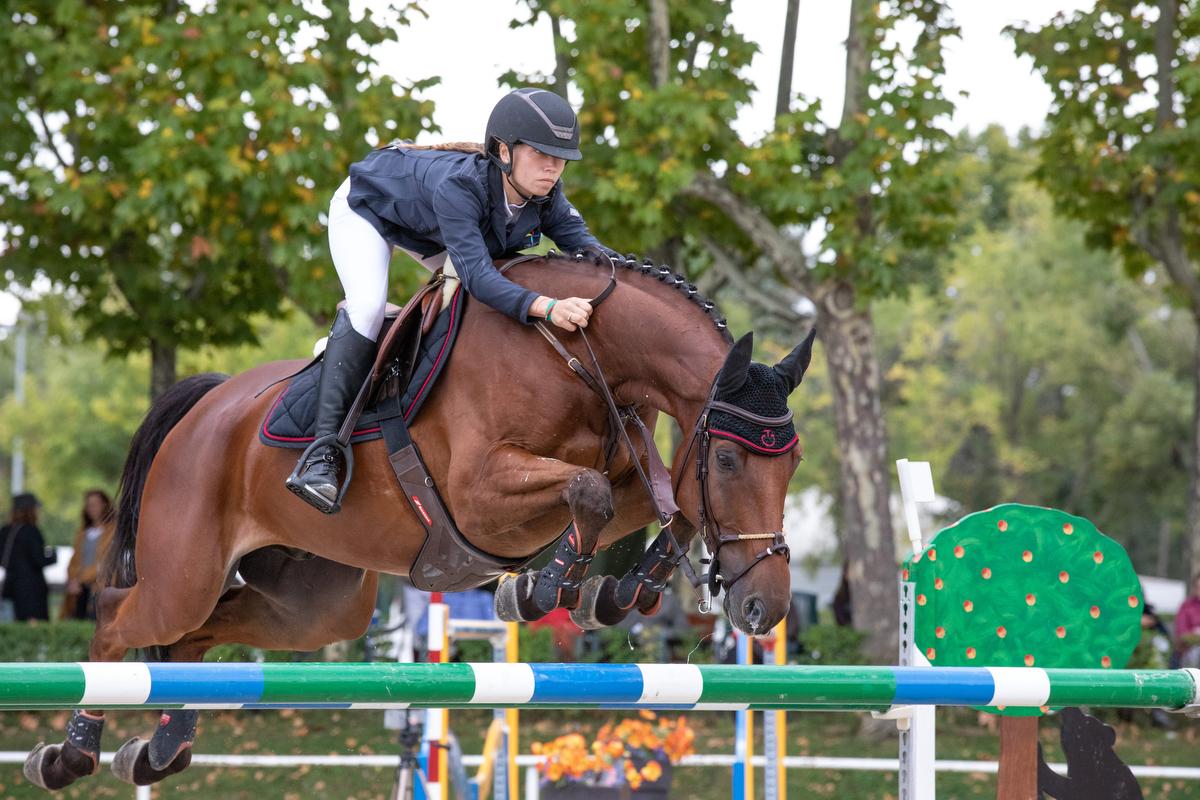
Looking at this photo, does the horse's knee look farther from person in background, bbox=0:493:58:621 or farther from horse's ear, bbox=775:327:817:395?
person in background, bbox=0:493:58:621

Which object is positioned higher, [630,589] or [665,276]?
[665,276]

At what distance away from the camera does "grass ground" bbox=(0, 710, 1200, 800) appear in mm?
8648

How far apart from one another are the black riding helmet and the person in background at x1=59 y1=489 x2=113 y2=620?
743cm

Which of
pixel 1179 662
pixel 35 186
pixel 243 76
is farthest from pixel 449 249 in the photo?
pixel 1179 662

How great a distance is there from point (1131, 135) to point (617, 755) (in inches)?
311

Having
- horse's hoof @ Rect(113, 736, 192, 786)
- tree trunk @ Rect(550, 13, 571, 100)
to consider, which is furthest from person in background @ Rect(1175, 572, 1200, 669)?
horse's hoof @ Rect(113, 736, 192, 786)

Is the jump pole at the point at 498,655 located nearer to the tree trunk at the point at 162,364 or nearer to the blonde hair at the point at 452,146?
the blonde hair at the point at 452,146

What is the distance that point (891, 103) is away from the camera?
34.6 feet

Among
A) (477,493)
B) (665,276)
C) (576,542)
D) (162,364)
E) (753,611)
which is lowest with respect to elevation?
(753,611)

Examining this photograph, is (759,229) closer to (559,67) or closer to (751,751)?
(559,67)

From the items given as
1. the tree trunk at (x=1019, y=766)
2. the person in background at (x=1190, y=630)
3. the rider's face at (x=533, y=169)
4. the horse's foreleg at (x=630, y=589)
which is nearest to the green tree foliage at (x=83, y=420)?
the person in background at (x=1190, y=630)

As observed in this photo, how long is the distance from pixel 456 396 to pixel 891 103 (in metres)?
7.56

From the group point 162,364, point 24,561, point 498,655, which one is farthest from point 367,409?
point 162,364

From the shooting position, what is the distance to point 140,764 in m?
4.38
